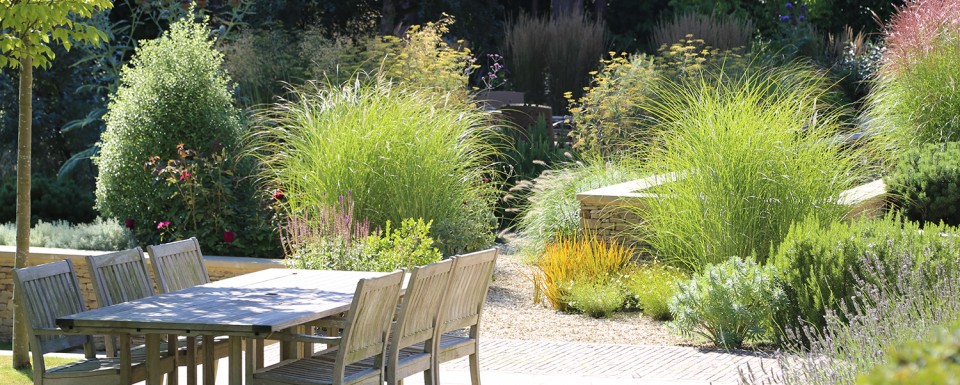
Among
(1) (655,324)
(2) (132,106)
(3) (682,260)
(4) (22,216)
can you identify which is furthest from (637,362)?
(2) (132,106)

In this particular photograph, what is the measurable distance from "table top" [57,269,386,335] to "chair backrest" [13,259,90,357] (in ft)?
1.06

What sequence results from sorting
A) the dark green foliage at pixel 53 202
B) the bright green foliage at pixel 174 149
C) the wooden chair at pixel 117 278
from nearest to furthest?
the wooden chair at pixel 117 278 < the bright green foliage at pixel 174 149 < the dark green foliage at pixel 53 202

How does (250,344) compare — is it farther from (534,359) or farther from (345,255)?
(345,255)

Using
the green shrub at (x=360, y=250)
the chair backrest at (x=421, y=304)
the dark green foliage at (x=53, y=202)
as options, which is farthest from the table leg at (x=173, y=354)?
the dark green foliage at (x=53, y=202)

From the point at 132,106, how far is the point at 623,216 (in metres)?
4.21

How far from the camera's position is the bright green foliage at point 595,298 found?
7.79 metres

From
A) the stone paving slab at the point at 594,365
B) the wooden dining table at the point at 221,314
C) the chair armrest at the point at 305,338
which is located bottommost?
the stone paving slab at the point at 594,365

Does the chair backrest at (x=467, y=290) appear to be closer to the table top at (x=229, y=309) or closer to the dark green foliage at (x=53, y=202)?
the table top at (x=229, y=309)

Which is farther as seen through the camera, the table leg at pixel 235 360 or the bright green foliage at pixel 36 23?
the bright green foliage at pixel 36 23

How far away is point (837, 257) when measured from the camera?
632cm

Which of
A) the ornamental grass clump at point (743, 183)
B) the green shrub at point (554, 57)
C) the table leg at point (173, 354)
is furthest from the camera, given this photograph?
the green shrub at point (554, 57)

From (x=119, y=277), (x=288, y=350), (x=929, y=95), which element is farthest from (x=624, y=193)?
(x=119, y=277)

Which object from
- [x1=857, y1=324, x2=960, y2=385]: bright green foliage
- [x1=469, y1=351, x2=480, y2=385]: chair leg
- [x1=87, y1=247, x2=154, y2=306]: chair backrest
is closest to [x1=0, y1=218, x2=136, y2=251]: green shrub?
[x1=87, y1=247, x2=154, y2=306]: chair backrest

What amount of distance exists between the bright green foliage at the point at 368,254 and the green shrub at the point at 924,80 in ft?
14.0
